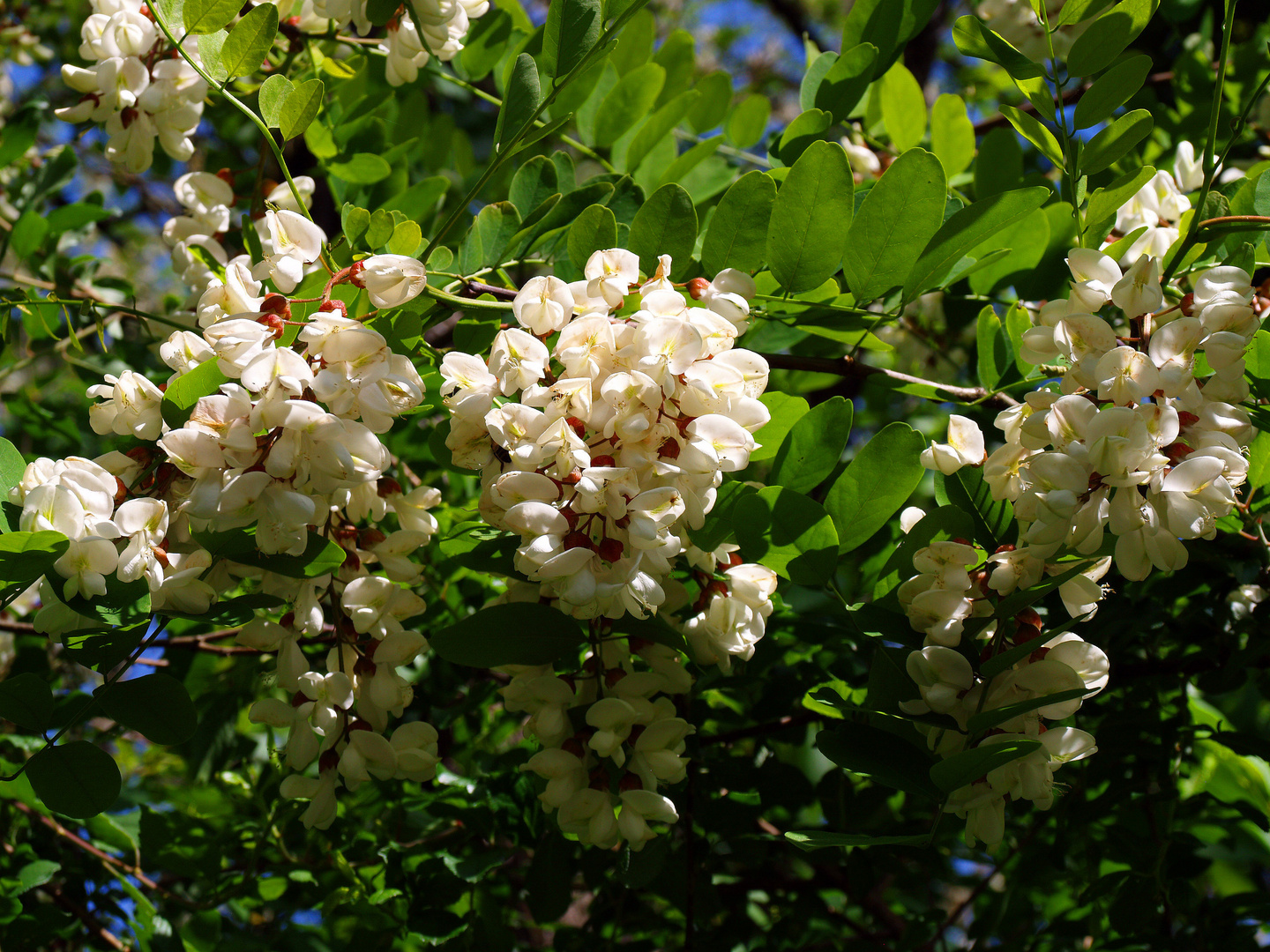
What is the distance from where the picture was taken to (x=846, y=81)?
107cm

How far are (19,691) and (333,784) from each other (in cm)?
27

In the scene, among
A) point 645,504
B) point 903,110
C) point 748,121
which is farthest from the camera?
point 748,121

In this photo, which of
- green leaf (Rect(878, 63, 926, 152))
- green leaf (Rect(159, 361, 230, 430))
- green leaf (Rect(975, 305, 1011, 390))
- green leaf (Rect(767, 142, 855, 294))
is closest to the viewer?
green leaf (Rect(159, 361, 230, 430))

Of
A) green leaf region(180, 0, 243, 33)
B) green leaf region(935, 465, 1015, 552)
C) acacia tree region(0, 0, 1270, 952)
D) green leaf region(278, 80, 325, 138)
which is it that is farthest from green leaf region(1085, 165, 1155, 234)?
green leaf region(180, 0, 243, 33)

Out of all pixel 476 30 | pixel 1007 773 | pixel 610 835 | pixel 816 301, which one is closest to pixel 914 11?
pixel 816 301

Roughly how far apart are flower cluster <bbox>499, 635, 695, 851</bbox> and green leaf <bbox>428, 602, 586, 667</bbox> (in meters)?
0.03

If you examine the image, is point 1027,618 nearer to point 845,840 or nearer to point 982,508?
point 982,508

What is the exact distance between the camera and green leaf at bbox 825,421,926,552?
2.76 feet

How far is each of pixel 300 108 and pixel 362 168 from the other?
40cm

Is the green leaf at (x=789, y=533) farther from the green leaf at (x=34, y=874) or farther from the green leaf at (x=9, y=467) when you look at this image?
the green leaf at (x=34, y=874)

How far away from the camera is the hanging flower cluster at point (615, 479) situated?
27.4 inches

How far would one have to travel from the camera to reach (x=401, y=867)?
118cm

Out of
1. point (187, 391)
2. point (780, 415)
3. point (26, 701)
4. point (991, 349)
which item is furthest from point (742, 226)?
point (26, 701)

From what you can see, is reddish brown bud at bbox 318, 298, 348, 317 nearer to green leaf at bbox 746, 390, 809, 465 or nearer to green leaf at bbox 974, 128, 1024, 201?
green leaf at bbox 746, 390, 809, 465
